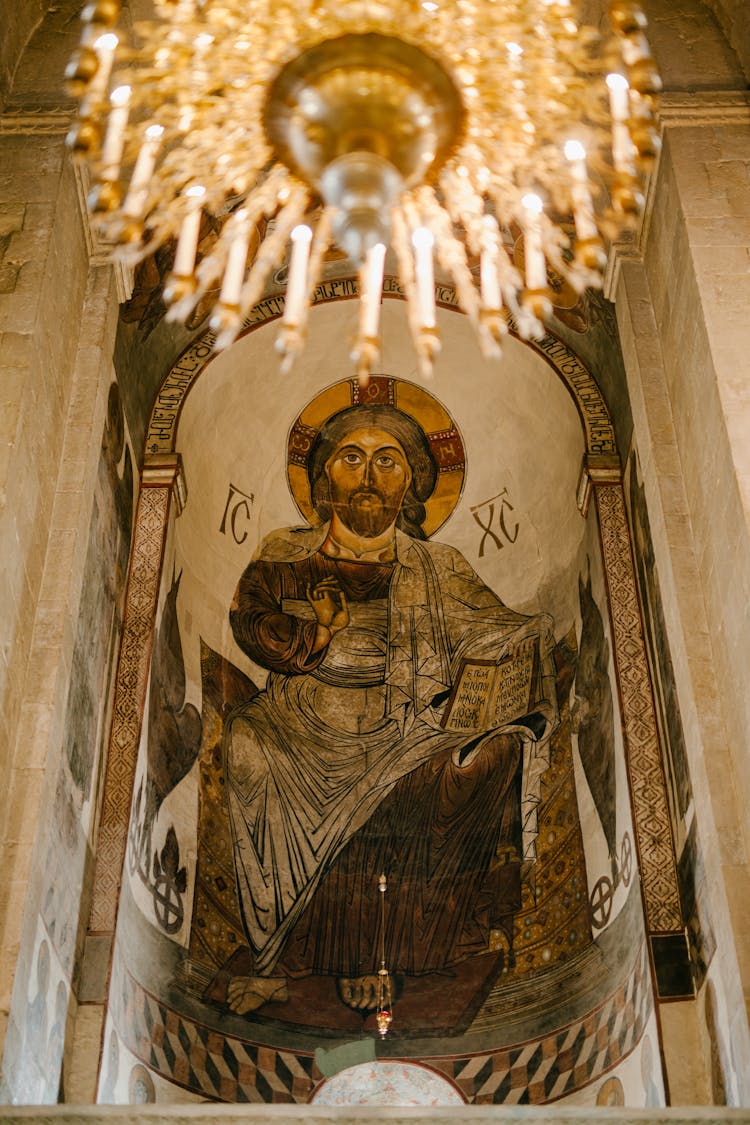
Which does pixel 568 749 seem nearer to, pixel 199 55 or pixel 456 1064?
pixel 456 1064

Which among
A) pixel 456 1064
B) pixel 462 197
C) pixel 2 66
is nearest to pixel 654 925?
pixel 456 1064

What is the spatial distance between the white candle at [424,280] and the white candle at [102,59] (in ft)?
4.45

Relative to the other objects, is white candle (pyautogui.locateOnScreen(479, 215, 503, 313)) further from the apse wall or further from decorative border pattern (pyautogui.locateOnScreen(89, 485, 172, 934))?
decorative border pattern (pyautogui.locateOnScreen(89, 485, 172, 934))

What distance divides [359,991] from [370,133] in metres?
5.85

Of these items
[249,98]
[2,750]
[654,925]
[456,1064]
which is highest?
[249,98]

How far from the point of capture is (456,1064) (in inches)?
341

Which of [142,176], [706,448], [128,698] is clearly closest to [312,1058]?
[128,698]

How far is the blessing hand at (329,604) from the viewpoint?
1070 centimetres

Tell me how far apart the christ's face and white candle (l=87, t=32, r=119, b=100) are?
582 cm

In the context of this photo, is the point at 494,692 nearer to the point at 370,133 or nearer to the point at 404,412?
the point at 404,412

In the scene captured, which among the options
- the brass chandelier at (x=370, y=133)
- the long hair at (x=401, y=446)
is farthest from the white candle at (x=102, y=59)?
the long hair at (x=401, y=446)

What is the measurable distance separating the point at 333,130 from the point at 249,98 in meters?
0.70

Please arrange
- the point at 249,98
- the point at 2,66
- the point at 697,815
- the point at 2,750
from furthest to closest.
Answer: the point at 2,66
the point at 697,815
the point at 2,750
the point at 249,98

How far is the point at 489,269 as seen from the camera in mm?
5605
